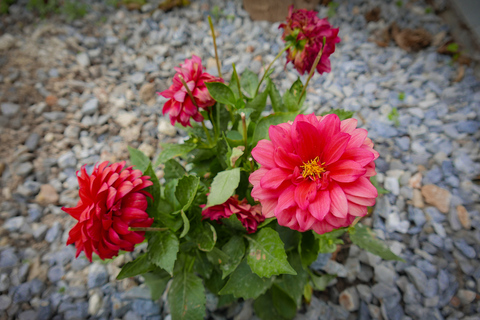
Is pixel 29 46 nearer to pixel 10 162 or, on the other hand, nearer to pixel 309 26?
pixel 10 162

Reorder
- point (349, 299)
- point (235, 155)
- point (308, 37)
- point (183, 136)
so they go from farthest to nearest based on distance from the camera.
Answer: point (183, 136) < point (349, 299) < point (308, 37) < point (235, 155)

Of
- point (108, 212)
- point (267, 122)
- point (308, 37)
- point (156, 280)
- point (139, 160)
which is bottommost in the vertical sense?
point (156, 280)

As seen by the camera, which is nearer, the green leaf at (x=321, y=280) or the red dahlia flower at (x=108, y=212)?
the red dahlia flower at (x=108, y=212)

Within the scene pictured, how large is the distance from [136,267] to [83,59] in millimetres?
2052

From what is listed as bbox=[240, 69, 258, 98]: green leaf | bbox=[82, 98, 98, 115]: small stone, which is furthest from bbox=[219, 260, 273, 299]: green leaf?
bbox=[82, 98, 98, 115]: small stone

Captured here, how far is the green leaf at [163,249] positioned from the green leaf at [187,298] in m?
0.23

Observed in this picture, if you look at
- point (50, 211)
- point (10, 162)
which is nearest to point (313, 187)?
point (50, 211)

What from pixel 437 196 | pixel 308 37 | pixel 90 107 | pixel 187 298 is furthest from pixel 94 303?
pixel 437 196

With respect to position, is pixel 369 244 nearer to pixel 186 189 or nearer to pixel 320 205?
pixel 320 205

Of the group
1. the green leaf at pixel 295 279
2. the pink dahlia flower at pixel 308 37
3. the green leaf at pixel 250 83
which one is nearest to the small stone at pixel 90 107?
the green leaf at pixel 250 83

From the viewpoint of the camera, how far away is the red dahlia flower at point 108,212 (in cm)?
75

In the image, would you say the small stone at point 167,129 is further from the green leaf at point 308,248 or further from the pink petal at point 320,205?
the pink petal at point 320,205

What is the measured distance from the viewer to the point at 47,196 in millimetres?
1737

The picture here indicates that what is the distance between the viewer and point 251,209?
0.93 m
